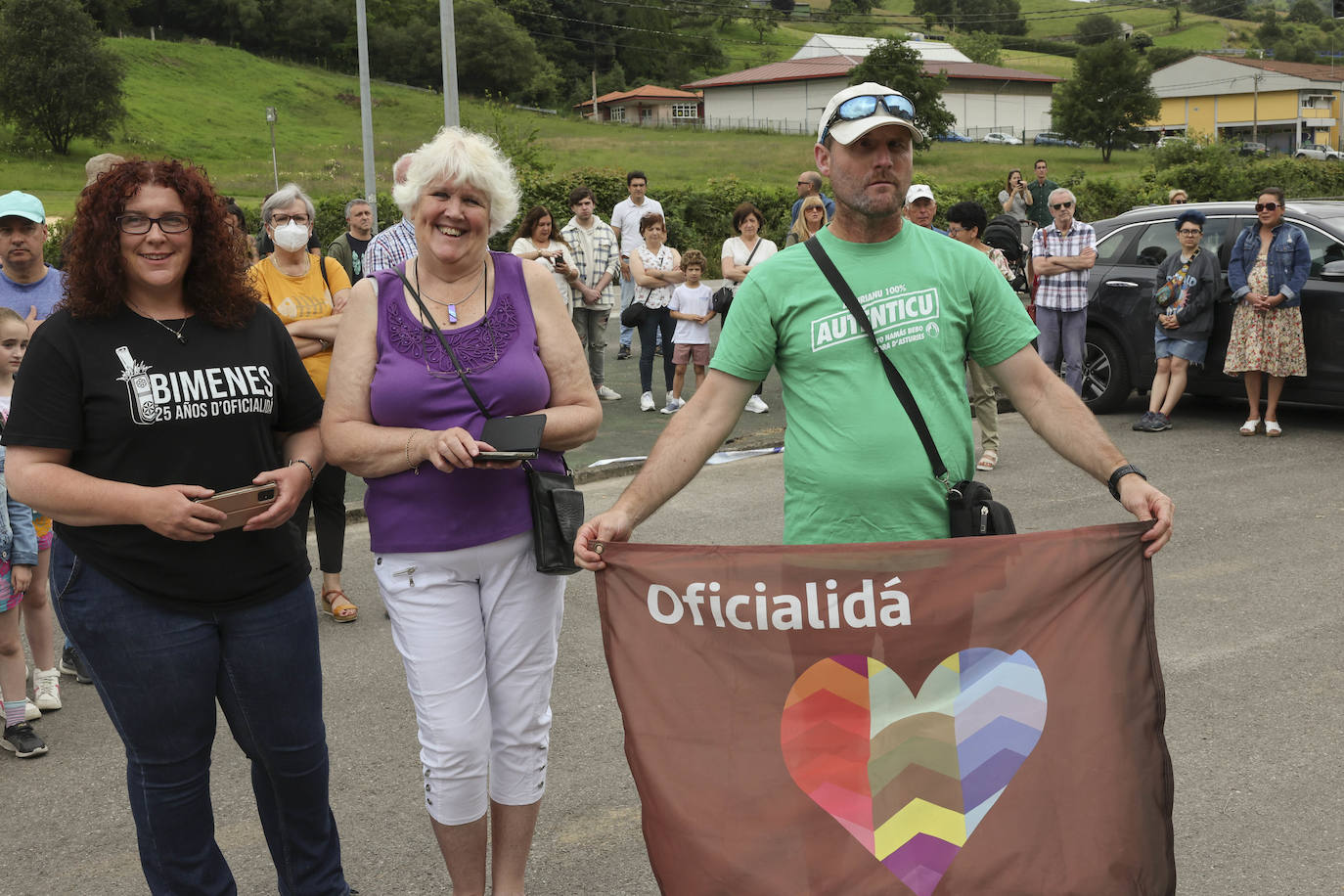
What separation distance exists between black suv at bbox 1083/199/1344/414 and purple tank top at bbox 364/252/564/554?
9.35 m

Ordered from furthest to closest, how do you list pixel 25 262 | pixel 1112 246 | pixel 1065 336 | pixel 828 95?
pixel 828 95 < pixel 1112 246 < pixel 1065 336 < pixel 25 262

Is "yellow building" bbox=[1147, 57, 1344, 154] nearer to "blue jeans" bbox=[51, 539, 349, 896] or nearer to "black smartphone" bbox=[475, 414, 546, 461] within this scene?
"black smartphone" bbox=[475, 414, 546, 461]

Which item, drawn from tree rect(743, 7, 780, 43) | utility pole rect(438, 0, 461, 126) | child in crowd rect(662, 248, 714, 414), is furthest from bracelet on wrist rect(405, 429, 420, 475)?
tree rect(743, 7, 780, 43)

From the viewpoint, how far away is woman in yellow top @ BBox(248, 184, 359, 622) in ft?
19.6

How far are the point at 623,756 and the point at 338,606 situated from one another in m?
2.35

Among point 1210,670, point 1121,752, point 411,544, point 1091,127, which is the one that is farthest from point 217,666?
point 1091,127

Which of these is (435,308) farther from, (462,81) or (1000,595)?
(462,81)

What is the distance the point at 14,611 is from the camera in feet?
16.6

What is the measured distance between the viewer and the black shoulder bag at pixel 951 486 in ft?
10.0

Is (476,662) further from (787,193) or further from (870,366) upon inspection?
(787,193)

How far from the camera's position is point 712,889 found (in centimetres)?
286

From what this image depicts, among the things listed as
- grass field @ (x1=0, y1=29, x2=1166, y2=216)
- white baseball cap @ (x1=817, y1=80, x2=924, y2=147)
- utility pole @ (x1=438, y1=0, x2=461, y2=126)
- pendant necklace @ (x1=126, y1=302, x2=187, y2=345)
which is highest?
grass field @ (x1=0, y1=29, x2=1166, y2=216)

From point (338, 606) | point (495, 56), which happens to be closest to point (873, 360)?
point (338, 606)

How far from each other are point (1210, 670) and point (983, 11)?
556 feet
